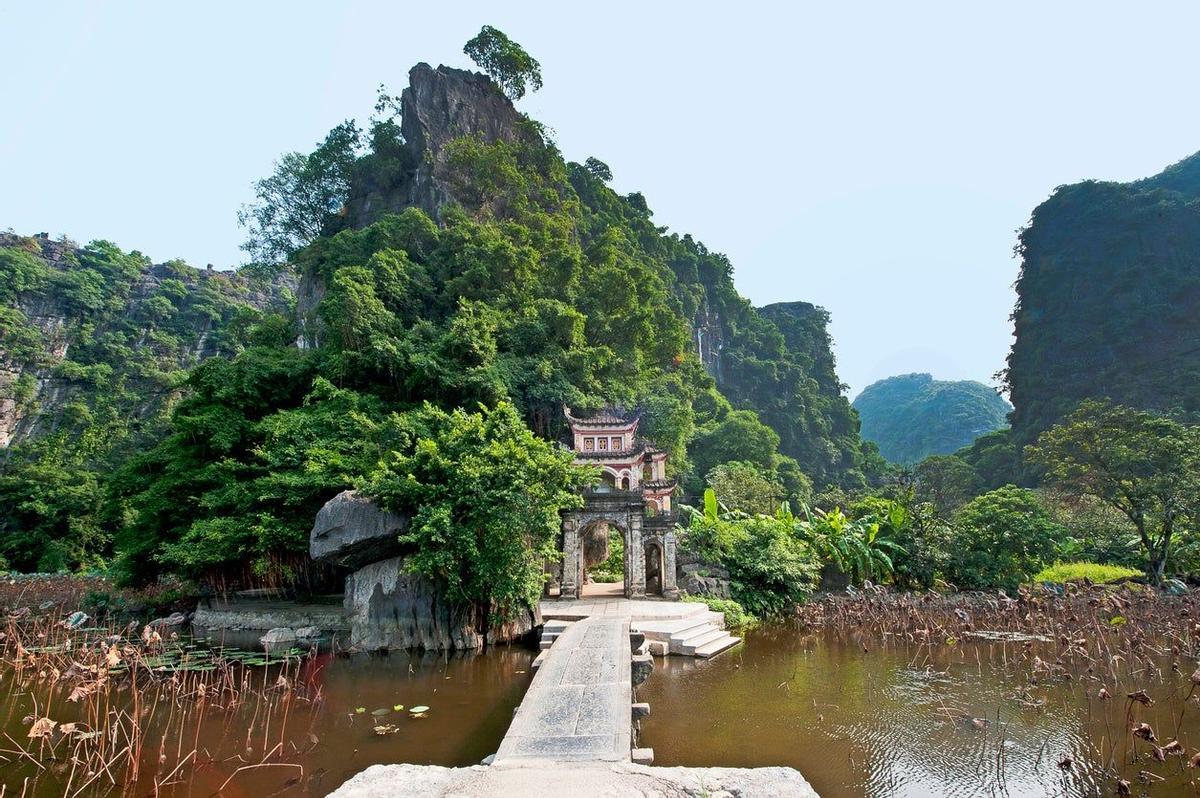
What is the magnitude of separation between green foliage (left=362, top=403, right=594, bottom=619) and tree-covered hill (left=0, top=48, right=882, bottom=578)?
157mm

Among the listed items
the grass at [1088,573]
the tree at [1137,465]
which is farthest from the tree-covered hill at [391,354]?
the tree at [1137,465]

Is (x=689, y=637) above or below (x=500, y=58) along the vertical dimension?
below

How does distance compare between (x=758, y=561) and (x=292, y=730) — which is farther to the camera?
(x=758, y=561)

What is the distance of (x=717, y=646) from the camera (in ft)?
37.2

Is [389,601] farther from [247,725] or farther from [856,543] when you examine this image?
[856,543]

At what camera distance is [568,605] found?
44.6ft

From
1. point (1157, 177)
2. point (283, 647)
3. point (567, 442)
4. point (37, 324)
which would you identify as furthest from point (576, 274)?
point (1157, 177)

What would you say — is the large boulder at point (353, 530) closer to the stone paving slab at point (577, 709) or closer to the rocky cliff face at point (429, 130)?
the stone paving slab at point (577, 709)

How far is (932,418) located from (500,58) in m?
66.3

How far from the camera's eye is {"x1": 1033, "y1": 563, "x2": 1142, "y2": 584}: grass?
1807 centimetres

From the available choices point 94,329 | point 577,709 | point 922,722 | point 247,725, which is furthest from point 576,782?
point 94,329

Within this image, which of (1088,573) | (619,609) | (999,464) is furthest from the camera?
(999,464)

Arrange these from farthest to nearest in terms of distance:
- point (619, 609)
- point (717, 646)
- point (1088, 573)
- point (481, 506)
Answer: point (1088, 573)
point (619, 609)
point (717, 646)
point (481, 506)

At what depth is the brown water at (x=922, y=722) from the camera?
223 inches
